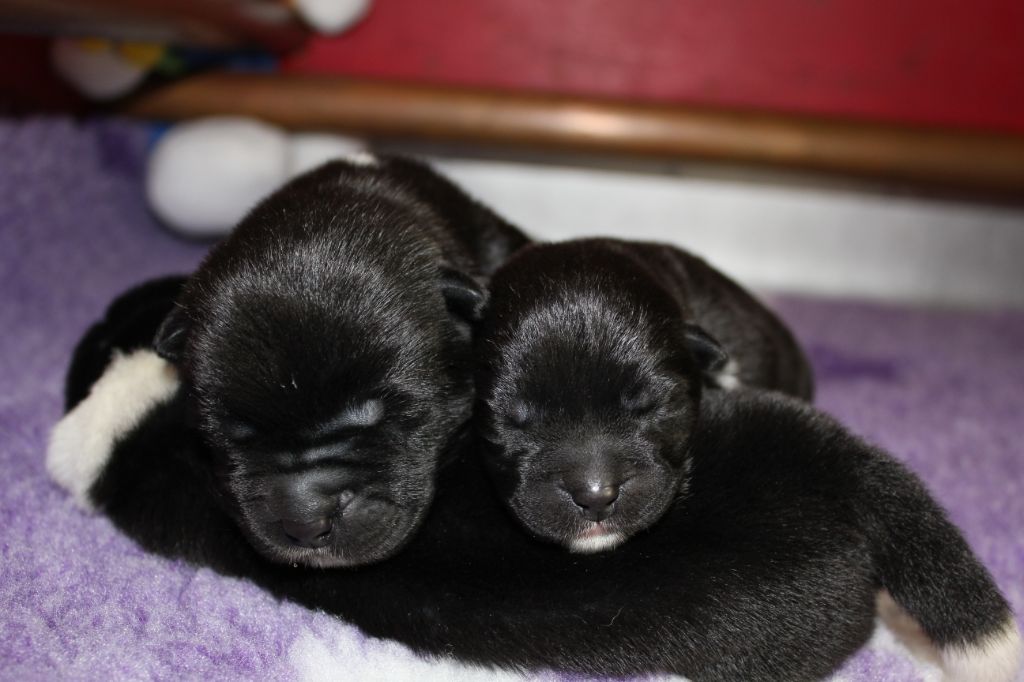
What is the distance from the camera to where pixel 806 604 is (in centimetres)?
149

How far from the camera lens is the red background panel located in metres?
3.87

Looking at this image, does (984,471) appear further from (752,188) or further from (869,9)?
(869,9)

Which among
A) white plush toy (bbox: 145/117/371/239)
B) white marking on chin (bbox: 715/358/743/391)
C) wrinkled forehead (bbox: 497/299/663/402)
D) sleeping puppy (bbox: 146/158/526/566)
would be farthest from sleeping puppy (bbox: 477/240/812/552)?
white plush toy (bbox: 145/117/371/239)

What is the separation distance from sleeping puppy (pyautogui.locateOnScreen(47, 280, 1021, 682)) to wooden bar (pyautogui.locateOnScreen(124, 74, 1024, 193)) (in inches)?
79.2

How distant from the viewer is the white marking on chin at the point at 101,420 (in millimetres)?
1822

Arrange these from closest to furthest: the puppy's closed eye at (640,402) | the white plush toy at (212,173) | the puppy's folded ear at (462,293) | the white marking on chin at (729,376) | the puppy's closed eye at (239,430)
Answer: the puppy's closed eye at (239,430) < the puppy's closed eye at (640,402) < the puppy's folded ear at (462,293) < the white marking on chin at (729,376) < the white plush toy at (212,173)

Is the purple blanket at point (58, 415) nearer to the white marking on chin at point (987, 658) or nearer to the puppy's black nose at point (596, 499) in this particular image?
the white marking on chin at point (987, 658)

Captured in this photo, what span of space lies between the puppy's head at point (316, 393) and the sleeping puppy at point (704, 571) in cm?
9

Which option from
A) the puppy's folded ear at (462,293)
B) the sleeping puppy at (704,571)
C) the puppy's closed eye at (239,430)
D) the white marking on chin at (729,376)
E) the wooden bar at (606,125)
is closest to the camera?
the sleeping puppy at (704,571)

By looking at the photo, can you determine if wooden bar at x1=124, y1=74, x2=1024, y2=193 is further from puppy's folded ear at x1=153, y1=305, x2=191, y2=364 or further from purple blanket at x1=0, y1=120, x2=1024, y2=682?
puppy's folded ear at x1=153, y1=305, x2=191, y2=364

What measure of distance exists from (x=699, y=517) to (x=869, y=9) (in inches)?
115

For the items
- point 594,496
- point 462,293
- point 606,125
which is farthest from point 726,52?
point 594,496

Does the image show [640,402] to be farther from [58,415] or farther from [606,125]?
[606,125]

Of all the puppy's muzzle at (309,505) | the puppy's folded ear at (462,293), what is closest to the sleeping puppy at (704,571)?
the puppy's muzzle at (309,505)
